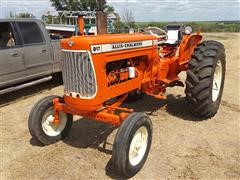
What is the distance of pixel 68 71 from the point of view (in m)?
4.24

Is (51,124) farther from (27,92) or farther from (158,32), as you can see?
(27,92)

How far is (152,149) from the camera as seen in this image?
4.77m

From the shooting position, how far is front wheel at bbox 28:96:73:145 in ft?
15.4

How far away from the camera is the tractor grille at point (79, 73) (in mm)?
4035

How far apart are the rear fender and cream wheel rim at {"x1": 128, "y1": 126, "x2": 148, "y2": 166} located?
2.11m

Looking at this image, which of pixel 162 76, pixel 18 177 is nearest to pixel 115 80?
pixel 162 76

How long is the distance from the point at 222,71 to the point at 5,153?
158 inches

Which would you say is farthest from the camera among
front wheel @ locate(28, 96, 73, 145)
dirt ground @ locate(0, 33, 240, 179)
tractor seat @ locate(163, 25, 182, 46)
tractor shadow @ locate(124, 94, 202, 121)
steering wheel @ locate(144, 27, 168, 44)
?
tractor seat @ locate(163, 25, 182, 46)

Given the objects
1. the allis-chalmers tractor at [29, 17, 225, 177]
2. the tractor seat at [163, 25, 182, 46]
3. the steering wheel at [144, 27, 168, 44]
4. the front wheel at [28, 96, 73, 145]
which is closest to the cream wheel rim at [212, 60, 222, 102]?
the allis-chalmers tractor at [29, 17, 225, 177]

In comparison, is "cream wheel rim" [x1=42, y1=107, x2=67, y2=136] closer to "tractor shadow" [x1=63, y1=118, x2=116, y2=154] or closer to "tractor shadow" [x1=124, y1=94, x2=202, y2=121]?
"tractor shadow" [x1=63, y1=118, x2=116, y2=154]

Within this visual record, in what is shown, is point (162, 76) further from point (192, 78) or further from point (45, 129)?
point (45, 129)

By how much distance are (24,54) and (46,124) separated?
9.52ft

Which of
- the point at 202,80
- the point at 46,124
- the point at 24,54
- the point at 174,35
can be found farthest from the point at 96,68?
the point at 24,54

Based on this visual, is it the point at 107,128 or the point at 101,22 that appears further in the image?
the point at 101,22
